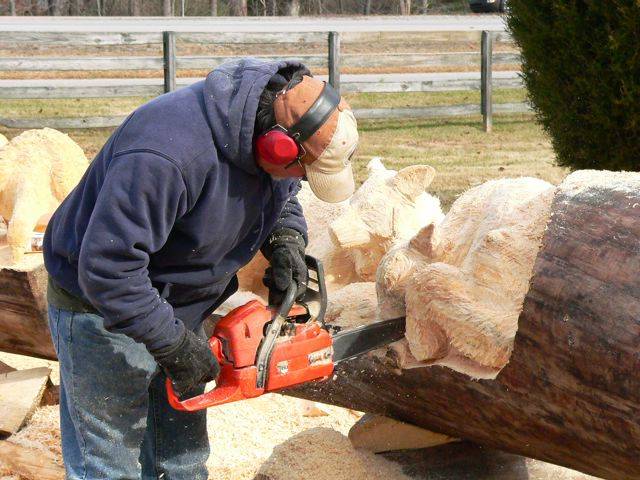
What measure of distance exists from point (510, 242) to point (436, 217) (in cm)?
130

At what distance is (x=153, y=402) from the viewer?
110 inches

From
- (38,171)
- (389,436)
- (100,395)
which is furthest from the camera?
(38,171)

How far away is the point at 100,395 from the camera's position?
249 centimetres

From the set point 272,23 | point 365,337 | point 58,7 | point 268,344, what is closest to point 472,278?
point 365,337

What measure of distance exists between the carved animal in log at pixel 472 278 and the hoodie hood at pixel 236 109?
0.68 meters

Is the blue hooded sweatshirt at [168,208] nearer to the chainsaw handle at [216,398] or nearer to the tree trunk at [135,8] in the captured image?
the chainsaw handle at [216,398]

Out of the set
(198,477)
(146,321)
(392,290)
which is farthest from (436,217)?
(146,321)

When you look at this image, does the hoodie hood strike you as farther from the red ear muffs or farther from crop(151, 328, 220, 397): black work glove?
crop(151, 328, 220, 397): black work glove

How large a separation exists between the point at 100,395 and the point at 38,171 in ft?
7.24

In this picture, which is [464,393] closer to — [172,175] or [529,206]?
[529,206]

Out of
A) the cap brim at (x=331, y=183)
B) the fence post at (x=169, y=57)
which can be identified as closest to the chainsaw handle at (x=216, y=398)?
the cap brim at (x=331, y=183)

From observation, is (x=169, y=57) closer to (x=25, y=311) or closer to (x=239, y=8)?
(x=25, y=311)

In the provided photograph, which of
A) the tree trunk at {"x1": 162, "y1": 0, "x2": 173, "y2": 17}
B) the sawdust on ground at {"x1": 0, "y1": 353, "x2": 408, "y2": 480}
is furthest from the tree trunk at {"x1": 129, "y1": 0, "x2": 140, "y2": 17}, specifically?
the sawdust on ground at {"x1": 0, "y1": 353, "x2": 408, "y2": 480}

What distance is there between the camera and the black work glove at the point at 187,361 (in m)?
2.26
